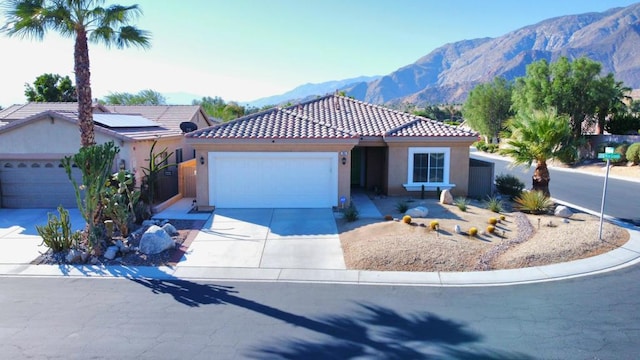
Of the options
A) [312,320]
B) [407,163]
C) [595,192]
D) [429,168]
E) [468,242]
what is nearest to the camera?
[312,320]

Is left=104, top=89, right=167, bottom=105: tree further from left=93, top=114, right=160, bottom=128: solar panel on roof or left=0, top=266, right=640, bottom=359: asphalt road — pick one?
left=0, top=266, right=640, bottom=359: asphalt road

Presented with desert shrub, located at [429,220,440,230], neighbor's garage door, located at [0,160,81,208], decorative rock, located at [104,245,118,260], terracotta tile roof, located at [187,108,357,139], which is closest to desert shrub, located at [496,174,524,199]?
terracotta tile roof, located at [187,108,357,139]

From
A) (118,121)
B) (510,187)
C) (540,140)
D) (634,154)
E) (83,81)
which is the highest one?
(83,81)

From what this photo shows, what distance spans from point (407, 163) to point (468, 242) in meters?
7.33

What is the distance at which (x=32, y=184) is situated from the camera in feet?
61.0

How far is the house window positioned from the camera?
65.9 feet

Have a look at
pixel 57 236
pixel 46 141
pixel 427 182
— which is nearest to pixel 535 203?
pixel 427 182

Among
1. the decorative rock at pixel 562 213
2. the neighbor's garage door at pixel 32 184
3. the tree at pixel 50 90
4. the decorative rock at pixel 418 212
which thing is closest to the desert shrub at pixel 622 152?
the decorative rock at pixel 562 213

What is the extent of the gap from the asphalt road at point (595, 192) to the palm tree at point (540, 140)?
0.66 metres

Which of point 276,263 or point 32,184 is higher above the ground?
point 32,184

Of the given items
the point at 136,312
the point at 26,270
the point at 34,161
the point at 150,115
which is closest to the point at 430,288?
the point at 136,312

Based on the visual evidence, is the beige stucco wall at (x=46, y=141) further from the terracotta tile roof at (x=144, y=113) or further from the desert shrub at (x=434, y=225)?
the desert shrub at (x=434, y=225)

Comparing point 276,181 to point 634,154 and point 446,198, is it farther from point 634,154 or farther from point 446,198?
point 634,154

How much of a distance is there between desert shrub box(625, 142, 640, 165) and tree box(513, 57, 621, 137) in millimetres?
5730
